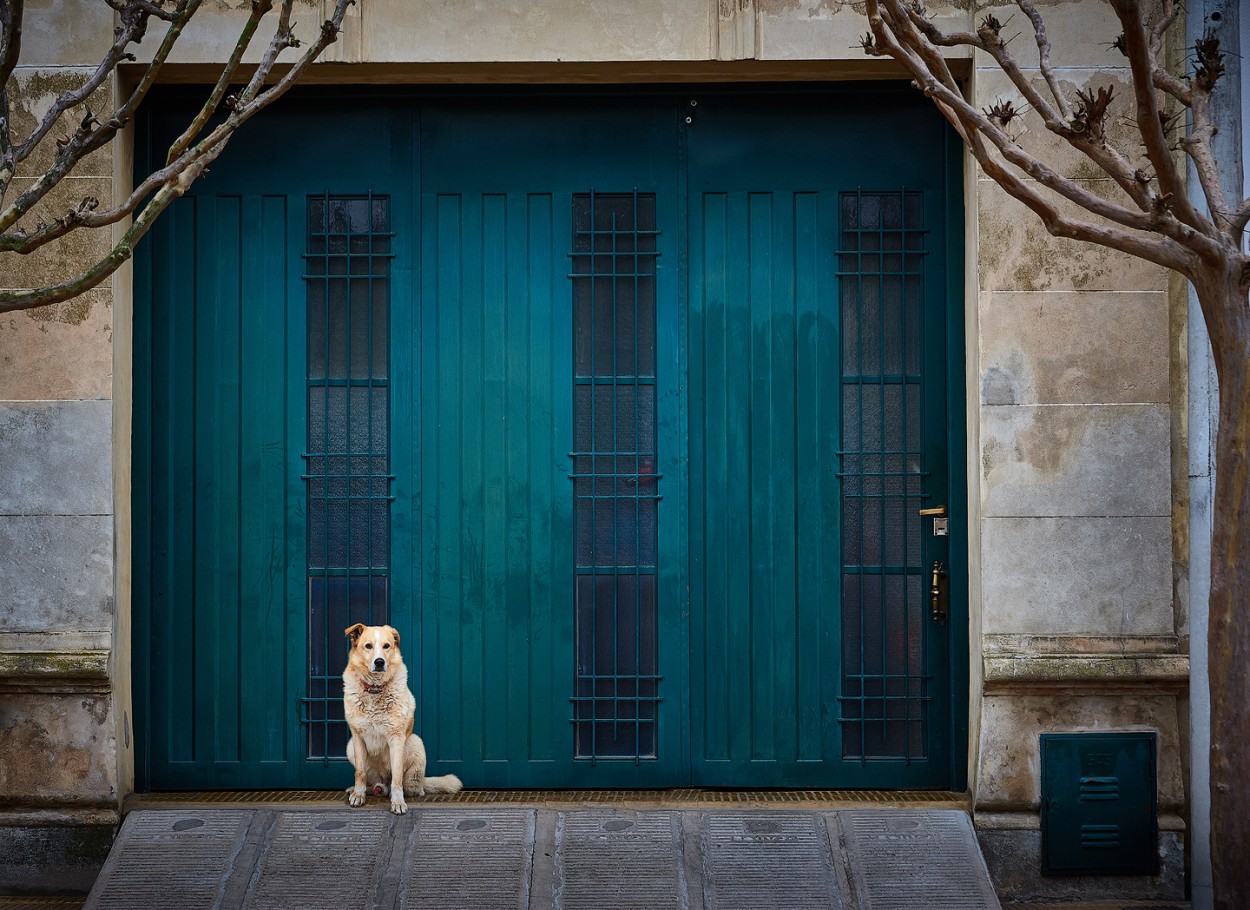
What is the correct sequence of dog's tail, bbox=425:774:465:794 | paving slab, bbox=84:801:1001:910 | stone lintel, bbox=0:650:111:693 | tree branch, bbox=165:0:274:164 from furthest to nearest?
dog's tail, bbox=425:774:465:794
stone lintel, bbox=0:650:111:693
paving slab, bbox=84:801:1001:910
tree branch, bbox=165:0:274:164

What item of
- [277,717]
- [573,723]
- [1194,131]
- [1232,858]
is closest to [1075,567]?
[1232,858]

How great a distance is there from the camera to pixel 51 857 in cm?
589

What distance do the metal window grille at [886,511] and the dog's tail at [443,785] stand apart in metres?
2.01

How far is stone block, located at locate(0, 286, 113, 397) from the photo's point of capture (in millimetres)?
5930

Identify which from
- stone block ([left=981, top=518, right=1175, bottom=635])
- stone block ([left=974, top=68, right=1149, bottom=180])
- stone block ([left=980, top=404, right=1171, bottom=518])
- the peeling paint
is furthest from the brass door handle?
the peeling paint

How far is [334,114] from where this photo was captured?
636cm

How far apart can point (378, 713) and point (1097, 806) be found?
3524 millimetres

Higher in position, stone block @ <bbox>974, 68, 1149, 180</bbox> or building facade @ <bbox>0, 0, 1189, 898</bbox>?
stone block @ <bbox>974, 68, 1149, 180</bbox>

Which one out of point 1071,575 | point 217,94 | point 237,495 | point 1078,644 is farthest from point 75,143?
point 1078,644

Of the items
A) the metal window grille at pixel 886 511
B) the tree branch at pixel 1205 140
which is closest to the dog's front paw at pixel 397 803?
the metal window grille at pixel 886 511

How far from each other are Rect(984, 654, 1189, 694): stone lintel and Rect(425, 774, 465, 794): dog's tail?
2.69 m

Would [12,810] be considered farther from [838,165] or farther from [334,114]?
[838,165]

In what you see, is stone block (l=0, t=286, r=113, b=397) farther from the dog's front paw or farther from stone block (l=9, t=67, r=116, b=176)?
the dog's front paw

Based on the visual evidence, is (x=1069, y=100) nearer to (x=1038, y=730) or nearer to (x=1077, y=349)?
(x=1077, y=349)
